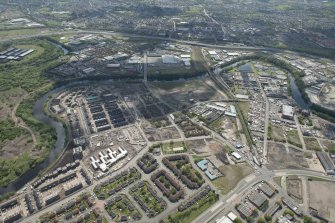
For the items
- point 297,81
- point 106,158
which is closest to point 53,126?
point 106,158

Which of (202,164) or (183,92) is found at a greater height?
(183,92)

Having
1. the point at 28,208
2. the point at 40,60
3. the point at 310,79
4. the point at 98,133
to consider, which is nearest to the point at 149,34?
the point at 40,60

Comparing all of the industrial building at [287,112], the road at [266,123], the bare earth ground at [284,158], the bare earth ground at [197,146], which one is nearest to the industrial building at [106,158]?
the bare earth ground at [197,146]

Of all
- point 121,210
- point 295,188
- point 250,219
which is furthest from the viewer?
point 295,188

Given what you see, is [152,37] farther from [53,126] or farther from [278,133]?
[278,133]

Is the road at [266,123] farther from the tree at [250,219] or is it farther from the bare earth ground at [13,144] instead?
the bare earth ground at [13,144]

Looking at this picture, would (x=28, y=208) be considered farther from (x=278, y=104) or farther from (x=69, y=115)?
(x=278, y=104)
